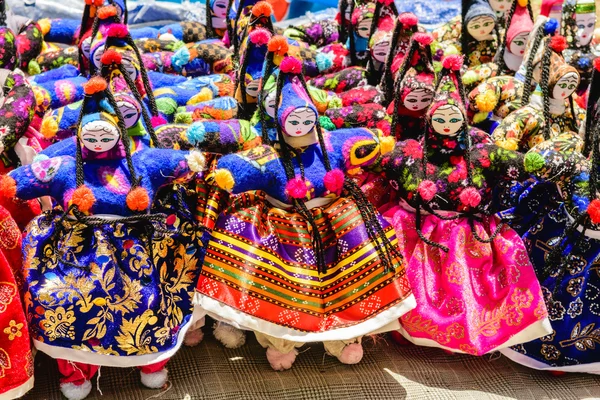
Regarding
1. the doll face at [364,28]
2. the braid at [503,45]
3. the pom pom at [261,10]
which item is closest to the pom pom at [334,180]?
the pom pom at [261,10]

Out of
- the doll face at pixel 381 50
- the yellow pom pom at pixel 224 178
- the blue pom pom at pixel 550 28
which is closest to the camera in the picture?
the yellow pom pom at pixel 224 178

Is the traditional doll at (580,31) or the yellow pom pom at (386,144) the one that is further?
the traditional doll at (580,31)

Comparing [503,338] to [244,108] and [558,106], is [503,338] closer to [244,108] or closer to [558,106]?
[558,106]

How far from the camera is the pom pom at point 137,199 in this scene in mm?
1606

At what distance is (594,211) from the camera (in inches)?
67.7

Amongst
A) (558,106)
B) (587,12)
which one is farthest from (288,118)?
(587,12)

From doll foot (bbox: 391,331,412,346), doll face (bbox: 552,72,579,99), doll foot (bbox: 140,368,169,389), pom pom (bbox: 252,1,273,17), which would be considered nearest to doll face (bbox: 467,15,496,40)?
doll face (bbox: 552,72,579,99)

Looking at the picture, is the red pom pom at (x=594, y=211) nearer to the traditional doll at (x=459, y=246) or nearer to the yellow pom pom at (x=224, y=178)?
the traditional doll at (x=459, y=246)

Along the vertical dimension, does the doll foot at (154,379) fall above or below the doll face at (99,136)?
below

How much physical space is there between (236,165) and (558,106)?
116 cm

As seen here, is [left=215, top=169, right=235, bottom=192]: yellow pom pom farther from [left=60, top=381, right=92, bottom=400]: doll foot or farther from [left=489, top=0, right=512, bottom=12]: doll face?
[left=489, top=0, right=512, bottom=12]: doll face

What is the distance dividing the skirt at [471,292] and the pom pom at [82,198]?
2.95 feet

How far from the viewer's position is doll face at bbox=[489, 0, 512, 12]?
8.66 feet

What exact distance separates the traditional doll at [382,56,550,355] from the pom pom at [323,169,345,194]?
8.1 inches
